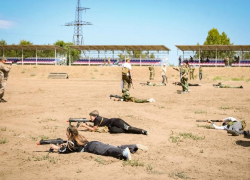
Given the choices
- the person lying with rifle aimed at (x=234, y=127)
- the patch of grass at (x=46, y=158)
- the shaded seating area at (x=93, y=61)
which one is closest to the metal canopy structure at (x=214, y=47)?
the shaded seating area at (x=93, y=61)

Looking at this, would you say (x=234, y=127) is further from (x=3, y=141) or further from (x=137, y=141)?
(x=3, y=141)

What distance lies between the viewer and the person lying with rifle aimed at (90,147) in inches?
300

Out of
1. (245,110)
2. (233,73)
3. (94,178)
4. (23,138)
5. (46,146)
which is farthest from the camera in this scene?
(233,73)

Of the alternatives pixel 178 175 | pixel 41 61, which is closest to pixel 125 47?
pixel 41 61

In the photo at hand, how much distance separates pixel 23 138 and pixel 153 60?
4841cm

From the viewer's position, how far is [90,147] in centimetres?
808

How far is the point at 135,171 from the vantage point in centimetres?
680

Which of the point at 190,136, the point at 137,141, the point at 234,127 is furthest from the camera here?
the point at 234,127

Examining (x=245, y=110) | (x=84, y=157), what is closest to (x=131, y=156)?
(x=84, y=157)

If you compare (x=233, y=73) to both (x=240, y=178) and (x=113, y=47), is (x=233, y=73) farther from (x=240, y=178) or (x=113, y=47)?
(x=240, y=178)

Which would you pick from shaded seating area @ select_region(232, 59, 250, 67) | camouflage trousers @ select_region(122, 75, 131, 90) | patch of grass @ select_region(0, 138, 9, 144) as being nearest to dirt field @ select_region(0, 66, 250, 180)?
patch of grass @ select_region(0, 138, 9, 144)

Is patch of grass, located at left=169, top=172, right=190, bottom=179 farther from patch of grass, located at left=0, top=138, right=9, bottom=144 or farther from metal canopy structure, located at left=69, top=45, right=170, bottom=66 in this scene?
metal canopy structure, located at left=69, top=45, right=170, bottom=66

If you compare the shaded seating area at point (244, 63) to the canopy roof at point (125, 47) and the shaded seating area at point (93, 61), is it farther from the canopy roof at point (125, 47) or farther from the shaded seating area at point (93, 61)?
the shaded seating area at point (93, 61)

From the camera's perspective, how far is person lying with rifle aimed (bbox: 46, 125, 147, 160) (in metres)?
7.63
